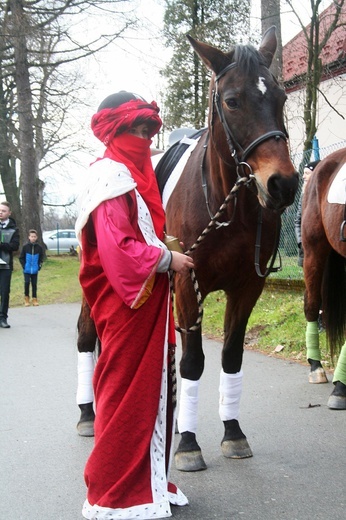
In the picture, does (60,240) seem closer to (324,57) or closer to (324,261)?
(324,57)

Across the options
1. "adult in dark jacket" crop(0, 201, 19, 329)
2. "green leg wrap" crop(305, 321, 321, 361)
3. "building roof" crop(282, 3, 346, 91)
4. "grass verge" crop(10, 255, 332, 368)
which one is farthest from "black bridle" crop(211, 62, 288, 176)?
"building roof" crop(282, 3, 346, 91)

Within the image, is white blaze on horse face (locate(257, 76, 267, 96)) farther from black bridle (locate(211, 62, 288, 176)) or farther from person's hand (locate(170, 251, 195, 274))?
person's hand (locate(170, 251, 195, 274))

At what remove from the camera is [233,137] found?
12.0ft

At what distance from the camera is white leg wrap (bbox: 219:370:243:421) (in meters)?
4.38

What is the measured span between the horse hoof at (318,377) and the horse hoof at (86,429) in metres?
2.28

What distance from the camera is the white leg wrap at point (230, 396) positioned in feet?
14.4

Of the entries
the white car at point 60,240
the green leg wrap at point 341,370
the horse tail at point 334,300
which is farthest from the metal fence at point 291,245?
the white car at point 60,240

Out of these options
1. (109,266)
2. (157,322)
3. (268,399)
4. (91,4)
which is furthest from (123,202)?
(91,4)

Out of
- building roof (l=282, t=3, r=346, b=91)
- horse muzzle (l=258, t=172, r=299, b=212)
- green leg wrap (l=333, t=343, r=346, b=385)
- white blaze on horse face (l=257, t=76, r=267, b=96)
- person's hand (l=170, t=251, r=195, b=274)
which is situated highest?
building roof (l=282, t=3, r=346, b=91)

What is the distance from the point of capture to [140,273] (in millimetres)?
3039

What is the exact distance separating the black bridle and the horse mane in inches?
1.9

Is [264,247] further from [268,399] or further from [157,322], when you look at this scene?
[268,399]

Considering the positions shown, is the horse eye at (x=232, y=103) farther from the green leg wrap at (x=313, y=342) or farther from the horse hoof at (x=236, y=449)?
the green leg wrap at (x=313, y=342)

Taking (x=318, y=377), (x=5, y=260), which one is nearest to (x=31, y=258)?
(x=5, y=260)
